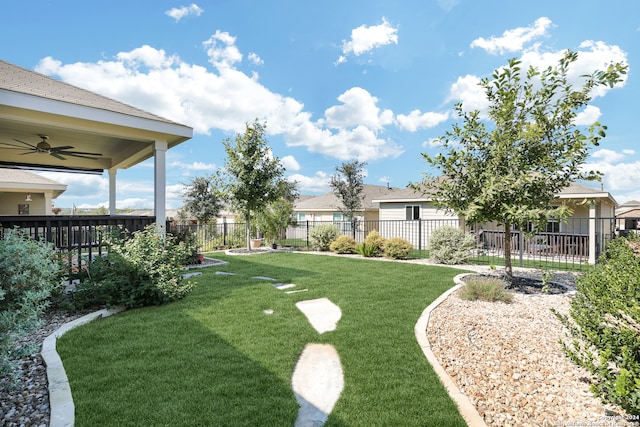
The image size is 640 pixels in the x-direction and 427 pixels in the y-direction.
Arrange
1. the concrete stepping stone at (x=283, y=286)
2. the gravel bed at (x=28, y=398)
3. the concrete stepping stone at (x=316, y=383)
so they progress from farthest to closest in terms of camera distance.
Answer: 1. the concrete stepping stone at (x=283, y=286)
2. the concrete stepping stone at (x=316, y=383)
3. the gravel bed at (x=28, y=398)

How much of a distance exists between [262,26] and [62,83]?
20.1 ft

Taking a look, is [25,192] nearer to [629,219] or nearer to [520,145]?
[520,145]

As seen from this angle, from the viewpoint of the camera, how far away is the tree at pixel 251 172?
13.6 m

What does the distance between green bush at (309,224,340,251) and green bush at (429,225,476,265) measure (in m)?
4.71

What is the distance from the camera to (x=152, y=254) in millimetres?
5402

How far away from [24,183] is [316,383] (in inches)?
679

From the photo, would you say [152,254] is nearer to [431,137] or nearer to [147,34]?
[431,137]

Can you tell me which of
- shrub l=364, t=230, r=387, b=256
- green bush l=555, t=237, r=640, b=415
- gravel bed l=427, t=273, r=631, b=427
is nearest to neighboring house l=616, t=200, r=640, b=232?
shrub l=364, t=230, r=387, b=256

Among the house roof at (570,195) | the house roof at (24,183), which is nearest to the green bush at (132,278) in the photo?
the house roof at (570,195)

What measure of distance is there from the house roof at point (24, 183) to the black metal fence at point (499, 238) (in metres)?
7.08

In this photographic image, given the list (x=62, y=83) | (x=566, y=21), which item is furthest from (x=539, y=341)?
(x=62, y=83)

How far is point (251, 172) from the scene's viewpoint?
44.7ft

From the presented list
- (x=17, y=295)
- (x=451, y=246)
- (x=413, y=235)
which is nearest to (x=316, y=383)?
(x=17, y=295)

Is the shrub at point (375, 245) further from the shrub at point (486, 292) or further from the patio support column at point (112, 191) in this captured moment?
the patio support column at point (112, 191)
